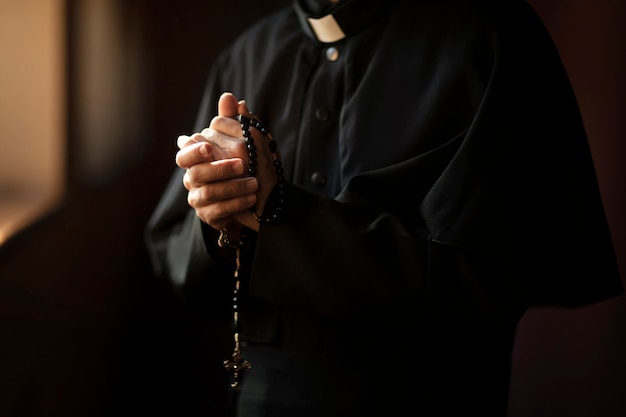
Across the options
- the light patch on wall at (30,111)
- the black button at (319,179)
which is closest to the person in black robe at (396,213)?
the black button at (319,179)

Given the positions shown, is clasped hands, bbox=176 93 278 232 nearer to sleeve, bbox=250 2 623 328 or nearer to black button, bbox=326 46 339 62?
sleeve, bbox=250 2 623 328

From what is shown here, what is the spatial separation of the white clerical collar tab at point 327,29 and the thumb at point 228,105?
8.9 inches

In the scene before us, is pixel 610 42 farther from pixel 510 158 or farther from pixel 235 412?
pixel 235 412

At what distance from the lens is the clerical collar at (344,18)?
0.99 meters

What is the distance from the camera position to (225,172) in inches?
31.5

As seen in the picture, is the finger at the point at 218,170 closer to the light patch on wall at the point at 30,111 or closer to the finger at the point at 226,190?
the finger at the point at 226,190

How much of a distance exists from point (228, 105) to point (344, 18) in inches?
9.7

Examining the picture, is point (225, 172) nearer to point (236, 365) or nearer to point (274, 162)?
point (274, 162)

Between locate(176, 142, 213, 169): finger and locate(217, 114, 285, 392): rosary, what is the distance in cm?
5

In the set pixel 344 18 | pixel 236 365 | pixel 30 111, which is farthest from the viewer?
pixel 344 18

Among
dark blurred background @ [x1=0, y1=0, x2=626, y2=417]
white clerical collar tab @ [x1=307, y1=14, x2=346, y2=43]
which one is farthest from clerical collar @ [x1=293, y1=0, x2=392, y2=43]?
dark blurred background @ [x1=0, y1=0, x2=626, y2=417]

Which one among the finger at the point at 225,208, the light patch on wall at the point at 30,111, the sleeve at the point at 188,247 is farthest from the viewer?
the sleeve at the point at 188,247

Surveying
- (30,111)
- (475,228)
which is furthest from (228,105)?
(475,228)

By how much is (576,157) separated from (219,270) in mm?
484
